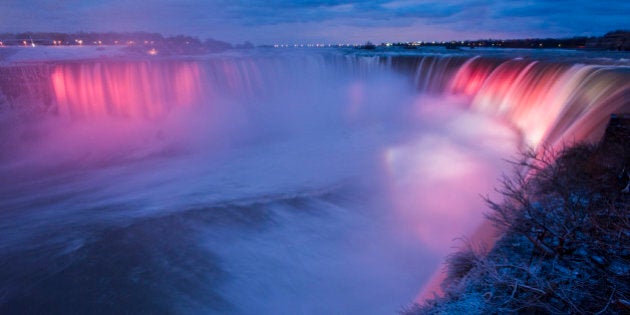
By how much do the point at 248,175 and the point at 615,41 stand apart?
31192 millimetres

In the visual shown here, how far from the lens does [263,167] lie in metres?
13.2

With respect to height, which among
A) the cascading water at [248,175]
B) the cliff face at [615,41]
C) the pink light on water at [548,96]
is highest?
the cliff face at [615,41]

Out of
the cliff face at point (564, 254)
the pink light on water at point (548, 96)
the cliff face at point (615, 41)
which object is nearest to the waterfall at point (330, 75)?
the pink light on water at point (548, 96)

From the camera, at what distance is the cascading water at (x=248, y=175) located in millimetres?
6395

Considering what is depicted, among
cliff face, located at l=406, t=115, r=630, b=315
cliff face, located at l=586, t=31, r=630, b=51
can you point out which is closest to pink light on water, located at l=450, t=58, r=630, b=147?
cliff face, located at l=406, t=115, r=630, b=315

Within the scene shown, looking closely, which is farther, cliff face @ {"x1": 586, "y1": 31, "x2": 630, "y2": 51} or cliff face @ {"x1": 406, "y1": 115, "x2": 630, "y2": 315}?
cliff face @ {"x1": 586, "y1": 31, "x2": 630, "y2": 51}

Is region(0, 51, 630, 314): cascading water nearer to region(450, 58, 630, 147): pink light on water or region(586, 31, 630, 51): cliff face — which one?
region(450, 58, 630, 147): pink light on water

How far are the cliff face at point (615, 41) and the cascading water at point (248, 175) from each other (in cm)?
1427

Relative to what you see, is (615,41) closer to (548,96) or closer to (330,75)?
(330,75)

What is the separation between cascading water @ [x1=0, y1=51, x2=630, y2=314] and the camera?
21.0ft

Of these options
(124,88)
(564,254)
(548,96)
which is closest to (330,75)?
(124,88)

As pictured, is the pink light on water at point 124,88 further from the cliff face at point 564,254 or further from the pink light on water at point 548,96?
the cliff face at point 564,254

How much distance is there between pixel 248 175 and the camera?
1227cm

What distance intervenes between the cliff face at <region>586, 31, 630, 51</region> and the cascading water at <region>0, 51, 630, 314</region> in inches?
562
